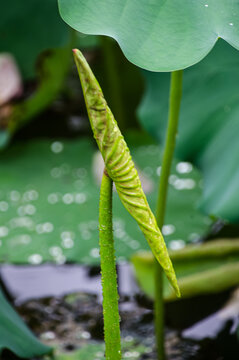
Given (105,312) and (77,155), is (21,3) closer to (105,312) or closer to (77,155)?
(77,155)

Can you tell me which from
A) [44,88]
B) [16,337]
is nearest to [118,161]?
[16,337]

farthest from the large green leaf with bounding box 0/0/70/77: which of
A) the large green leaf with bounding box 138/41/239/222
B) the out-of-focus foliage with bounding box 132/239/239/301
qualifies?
the out-of-focus foliage with bounding box 132/239/239/301

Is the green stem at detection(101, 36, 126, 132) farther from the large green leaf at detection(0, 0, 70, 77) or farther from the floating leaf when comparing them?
the floating leaf

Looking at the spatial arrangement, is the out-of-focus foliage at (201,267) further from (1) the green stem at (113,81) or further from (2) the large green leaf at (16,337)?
(1) the green stem at (113,81)

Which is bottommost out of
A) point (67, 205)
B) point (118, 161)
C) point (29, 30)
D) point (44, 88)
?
point (67, 205)

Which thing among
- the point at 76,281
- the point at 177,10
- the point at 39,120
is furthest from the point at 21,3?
the point at 177,10

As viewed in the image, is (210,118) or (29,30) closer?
(210,118)

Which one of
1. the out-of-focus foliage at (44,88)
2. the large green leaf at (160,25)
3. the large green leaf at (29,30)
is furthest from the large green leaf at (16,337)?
the large green leaf at (29,30)

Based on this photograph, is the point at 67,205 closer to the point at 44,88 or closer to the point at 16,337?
the point at 44,88
